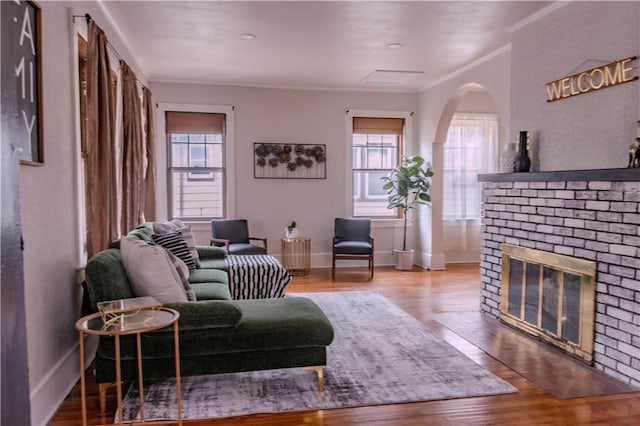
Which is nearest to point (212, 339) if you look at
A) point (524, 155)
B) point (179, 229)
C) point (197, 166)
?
point (179, 229)

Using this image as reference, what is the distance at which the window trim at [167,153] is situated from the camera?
21.6 ft

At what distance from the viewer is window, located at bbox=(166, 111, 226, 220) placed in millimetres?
6738

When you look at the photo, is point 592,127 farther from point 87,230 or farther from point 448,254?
point 448,254

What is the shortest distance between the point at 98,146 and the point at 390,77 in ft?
13.5

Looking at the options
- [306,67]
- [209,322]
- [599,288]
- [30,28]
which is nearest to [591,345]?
[599,288]

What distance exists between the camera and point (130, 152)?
172 inches

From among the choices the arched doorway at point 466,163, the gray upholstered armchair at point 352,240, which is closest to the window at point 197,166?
the gray upholstered armchair at point 352,240

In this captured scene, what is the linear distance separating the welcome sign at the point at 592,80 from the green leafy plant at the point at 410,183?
9.92 ft

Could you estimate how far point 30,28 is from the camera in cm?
233

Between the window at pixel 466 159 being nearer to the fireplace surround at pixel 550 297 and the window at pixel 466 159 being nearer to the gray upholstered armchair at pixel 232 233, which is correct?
the gray upholstered armchair at pixel 232 233

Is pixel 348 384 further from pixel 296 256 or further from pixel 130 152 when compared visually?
pixel 296 256

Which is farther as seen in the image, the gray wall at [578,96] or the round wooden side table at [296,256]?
the round wooden side table at [296,256]

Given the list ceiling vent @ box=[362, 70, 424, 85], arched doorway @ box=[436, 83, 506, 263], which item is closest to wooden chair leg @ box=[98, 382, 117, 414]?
ceiling vent @ box=[362, 70, 424, 85]

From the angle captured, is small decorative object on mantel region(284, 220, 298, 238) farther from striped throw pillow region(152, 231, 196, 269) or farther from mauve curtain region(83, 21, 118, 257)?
mauve curtain region(83, 21, 118, 257)
